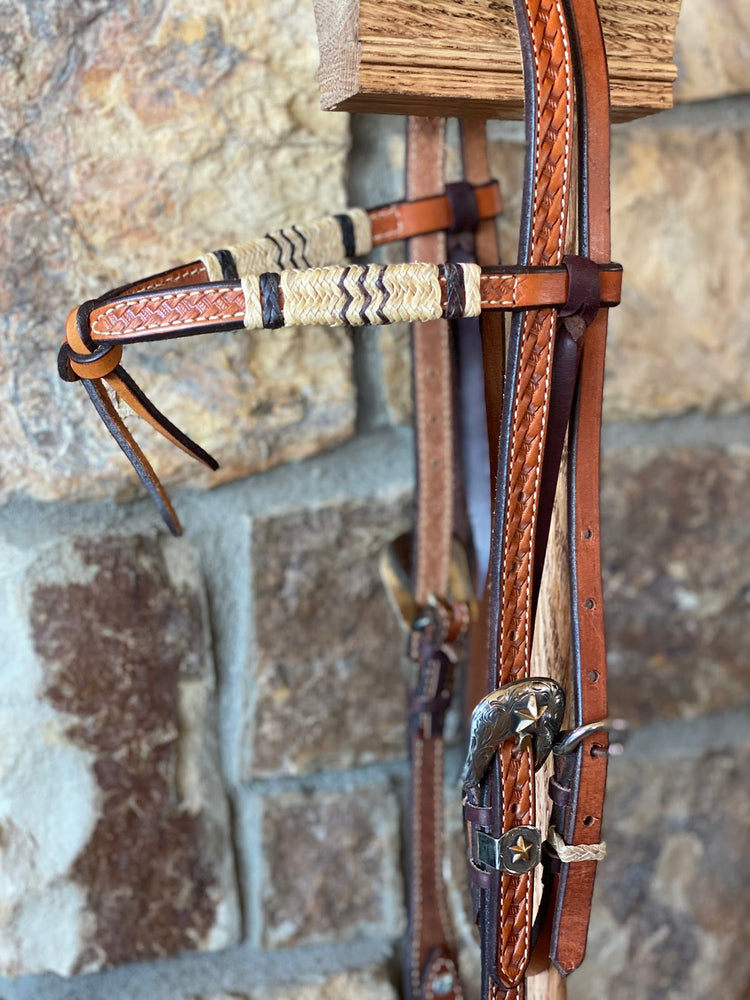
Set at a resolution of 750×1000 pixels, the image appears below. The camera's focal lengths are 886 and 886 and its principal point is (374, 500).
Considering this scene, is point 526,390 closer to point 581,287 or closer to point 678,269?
point 581,287

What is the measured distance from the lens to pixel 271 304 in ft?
1.34

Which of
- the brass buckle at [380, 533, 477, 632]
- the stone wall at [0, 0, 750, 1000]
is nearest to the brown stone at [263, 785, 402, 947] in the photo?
the stone wall at [0, 0, 750, 1000]

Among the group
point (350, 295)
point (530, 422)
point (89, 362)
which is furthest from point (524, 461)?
point (89, 362)

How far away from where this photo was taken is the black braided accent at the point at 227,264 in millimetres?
499

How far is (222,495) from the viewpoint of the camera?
0.68m

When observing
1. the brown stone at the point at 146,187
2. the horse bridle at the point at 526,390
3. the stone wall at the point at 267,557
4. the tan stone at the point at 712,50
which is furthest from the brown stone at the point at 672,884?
the tan stone at the point at 712,50

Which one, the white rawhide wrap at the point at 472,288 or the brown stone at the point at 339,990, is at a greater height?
the white rawhide wrap at the point at 472,288

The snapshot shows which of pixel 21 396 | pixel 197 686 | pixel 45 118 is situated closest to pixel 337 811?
pixel 197 686

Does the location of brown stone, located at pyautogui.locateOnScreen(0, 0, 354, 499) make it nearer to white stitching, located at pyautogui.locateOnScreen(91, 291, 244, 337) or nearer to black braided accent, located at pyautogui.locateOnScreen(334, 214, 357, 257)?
black braided accent, located at pyautogui.locateOnScreen(334, 214, 357, 257)

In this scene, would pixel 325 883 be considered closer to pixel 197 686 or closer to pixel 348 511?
pixel 197 686

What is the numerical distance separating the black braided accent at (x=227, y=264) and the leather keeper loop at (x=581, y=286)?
19 centimetres

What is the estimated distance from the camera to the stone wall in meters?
0.61

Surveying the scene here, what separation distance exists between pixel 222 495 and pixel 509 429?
0.97 ft

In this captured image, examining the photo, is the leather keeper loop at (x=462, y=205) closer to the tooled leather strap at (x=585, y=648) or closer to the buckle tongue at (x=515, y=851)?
the tooled leather strap at (x=585, y=648)
